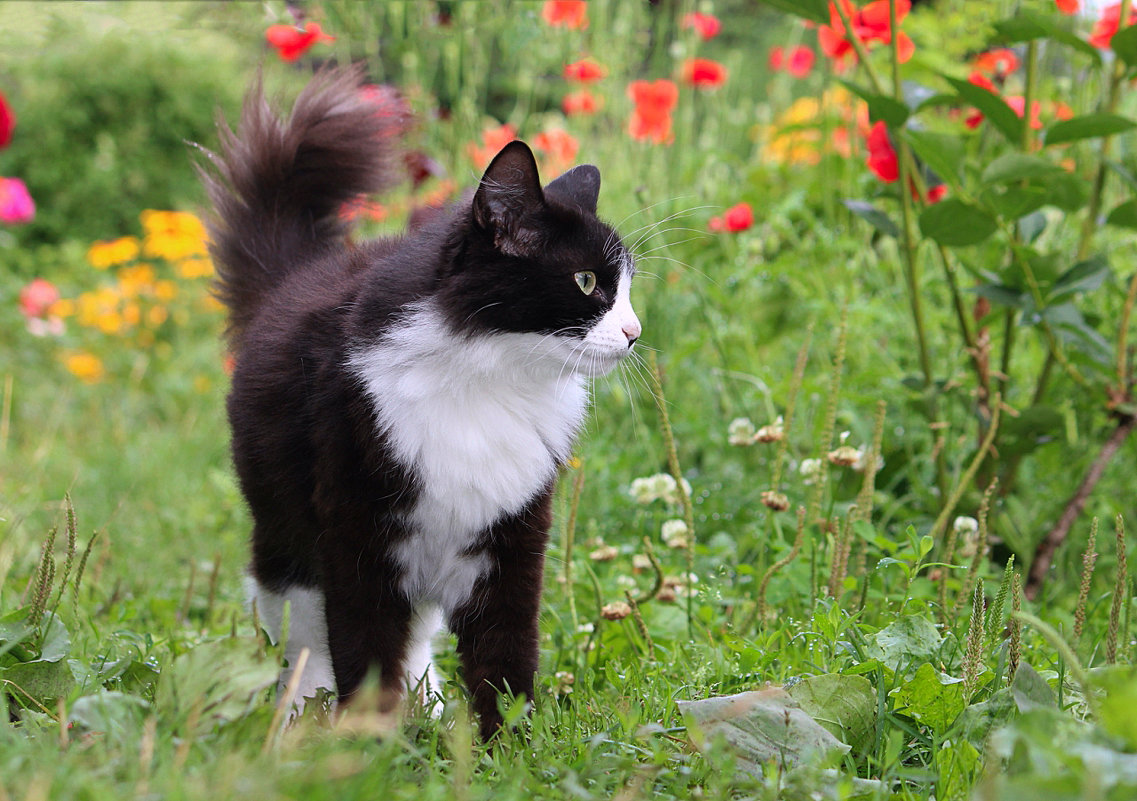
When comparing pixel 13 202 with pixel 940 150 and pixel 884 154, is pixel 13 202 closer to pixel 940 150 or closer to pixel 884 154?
pixel 884 154

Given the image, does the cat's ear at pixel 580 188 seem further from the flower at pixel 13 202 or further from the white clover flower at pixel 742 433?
the flower at pixel 13 202

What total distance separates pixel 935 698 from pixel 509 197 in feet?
3.53

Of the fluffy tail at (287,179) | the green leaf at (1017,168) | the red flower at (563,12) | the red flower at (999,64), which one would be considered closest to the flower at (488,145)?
the red flower at (563,12)

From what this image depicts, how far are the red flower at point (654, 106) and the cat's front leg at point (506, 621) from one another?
8.44ft

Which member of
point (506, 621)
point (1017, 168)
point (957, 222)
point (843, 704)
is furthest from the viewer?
point (957, 222)

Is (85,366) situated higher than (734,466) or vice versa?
(734,466)

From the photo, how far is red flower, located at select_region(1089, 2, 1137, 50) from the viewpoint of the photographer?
2672mm

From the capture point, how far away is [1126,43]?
231cm

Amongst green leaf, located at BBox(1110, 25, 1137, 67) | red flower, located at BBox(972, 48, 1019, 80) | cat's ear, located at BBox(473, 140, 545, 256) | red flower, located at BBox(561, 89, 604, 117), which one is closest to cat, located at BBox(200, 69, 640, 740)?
cat's ear, located at BBox(473, 140, 545, 256)

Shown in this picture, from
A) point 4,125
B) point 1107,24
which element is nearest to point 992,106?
point 1107,24

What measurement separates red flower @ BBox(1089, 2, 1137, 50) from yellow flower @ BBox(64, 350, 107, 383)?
444 cm

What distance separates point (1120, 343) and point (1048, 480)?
54 cm

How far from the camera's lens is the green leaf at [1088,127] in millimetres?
2195

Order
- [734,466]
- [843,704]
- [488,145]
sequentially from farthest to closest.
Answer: [488,145] → [734,466] → [843,704]
